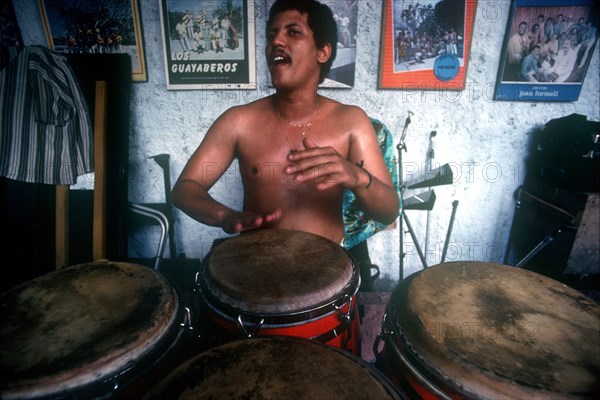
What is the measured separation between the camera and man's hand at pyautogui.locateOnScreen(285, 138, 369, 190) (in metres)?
1.12

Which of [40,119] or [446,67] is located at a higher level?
[446,67]

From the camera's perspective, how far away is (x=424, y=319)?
2.89 ft

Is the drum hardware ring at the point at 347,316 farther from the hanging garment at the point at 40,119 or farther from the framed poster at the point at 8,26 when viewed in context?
the framed poster at the point at 8,26

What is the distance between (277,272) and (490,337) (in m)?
0.66

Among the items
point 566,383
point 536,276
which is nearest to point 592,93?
point 536,276

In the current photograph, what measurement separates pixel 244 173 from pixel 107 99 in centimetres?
109

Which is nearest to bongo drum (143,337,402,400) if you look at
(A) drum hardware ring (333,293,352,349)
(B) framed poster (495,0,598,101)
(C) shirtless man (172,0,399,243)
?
(A) drum hardware ring (333,293,352,349)

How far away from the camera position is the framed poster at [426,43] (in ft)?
7.54

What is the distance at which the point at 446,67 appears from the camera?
241 cm

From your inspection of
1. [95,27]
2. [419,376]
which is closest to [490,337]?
[419,376]

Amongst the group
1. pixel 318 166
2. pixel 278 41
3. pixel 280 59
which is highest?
pixel 278 41

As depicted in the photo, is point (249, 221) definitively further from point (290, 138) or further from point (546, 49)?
point (546, 49)

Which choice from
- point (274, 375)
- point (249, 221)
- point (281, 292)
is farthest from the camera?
point (249, 221)

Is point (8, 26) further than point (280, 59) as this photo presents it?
Yes
